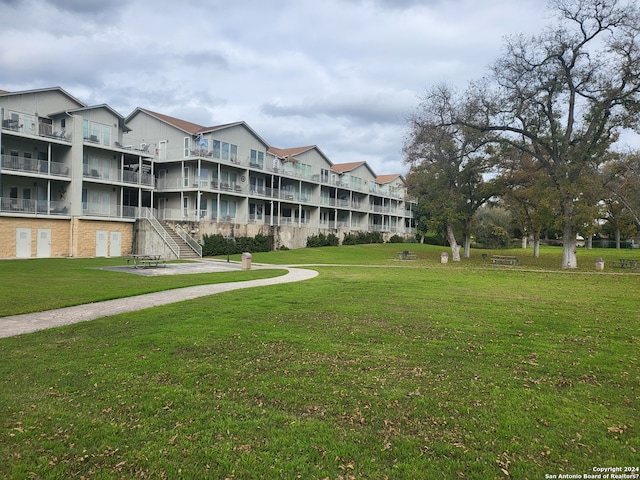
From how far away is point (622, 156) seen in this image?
35000 millimetres

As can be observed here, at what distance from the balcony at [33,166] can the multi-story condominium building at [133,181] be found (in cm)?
7

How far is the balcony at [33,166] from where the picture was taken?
102ft

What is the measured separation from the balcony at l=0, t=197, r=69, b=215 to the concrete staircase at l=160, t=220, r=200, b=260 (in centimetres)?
792

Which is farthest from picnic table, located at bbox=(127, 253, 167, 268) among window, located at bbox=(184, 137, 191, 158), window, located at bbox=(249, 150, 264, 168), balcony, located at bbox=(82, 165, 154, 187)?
window, located at bbox=(249, 150, 264, 168)

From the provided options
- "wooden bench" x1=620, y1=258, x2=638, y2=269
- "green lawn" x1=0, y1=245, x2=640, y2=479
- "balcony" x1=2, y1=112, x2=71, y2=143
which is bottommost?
"green lawn" x1=0, y1=245, x2=640, y2=479

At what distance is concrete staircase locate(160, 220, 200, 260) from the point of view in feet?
113

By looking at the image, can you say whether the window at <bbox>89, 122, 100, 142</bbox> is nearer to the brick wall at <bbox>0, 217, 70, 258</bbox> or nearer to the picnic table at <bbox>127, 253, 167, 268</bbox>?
the brick wall at <bbox>0, 217, 70, 258</bbox>

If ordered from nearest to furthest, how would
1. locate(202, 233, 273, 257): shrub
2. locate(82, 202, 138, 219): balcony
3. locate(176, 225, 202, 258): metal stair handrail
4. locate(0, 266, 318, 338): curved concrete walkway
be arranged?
locate(0, 266, 318, 338): curved concrete walkway
locate(82, 202, 138, 219): balcony
locate(176, 225, 202, 258): metal stair handrail
locate(202, 233, 273, 257): shrub

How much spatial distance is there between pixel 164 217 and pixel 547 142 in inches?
1300

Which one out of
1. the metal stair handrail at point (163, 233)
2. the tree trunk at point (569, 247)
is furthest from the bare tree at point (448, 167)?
the metal stair handrail at point (163, 233)

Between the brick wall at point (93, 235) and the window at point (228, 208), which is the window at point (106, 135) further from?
the window at point (228, 208)

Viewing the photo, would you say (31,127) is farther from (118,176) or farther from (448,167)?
(448,167)

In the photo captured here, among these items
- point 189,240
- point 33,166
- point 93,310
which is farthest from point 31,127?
point 93,310

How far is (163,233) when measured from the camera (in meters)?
36.1
